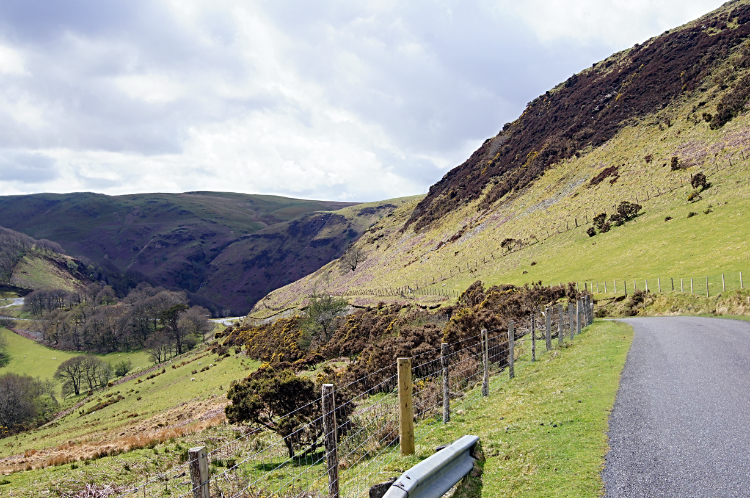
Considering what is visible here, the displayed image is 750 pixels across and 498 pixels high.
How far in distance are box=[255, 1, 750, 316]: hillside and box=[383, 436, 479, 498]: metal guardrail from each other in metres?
33.6

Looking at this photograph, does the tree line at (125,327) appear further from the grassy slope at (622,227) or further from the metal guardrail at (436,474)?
the metal guardrail at (436,474)

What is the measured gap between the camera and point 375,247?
388 ft

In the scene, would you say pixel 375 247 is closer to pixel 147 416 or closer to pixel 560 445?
pixel 147 416

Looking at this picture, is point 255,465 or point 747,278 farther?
point 747,278

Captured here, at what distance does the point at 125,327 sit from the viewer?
107438 millimetres

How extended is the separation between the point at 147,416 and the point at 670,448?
3770cm

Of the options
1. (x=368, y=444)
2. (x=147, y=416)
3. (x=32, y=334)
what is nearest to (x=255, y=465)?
(x=368, y=444)

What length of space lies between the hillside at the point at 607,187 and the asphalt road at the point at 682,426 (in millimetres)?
25502

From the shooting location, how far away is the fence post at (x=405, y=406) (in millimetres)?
6336

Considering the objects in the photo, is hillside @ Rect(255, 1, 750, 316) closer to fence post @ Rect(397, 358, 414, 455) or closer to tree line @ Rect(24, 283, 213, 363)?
tree line @ Rect(24, 283, 213, 363)

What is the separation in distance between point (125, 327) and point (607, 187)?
11605 centimetres

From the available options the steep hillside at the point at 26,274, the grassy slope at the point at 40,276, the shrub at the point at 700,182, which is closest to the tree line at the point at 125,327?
the steep hillside at the point at 26,274

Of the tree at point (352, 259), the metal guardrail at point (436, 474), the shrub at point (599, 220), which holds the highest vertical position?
the shrub at point (599, 220)

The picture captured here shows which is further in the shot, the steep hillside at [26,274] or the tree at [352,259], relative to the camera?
the steep hillside at [26,274]
